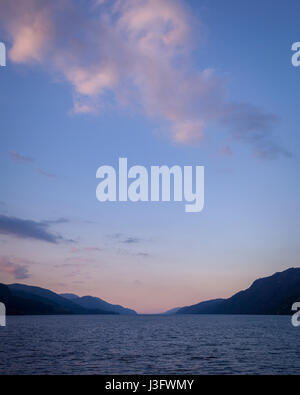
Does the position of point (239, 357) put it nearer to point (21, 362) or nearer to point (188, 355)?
point (188, 355)

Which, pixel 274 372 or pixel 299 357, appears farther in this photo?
pixel 299 357

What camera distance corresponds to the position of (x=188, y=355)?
6612 centimetres
